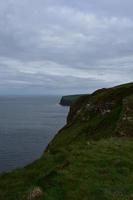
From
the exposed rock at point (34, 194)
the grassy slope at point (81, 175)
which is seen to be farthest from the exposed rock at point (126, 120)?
A: the exposed rock at point (34, 194)

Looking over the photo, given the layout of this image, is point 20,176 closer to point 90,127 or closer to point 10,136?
point 90,127

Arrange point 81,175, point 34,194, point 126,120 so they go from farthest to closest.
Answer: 1. point 126,120
2. point 81,175
3. point 34,194

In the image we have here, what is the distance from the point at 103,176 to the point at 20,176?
19.0 feet

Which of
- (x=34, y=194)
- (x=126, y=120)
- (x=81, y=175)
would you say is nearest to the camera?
(x=34, y=194)

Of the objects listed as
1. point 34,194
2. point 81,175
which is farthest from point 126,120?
point 34,194

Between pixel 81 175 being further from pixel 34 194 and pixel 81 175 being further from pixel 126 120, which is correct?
pixel 126 120

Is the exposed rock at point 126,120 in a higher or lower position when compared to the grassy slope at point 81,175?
higher

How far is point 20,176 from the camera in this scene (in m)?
20.8

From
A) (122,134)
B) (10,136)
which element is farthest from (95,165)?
(10,136)

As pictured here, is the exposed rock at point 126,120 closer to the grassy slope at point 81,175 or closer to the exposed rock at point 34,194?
the grassy slope at point 81,175

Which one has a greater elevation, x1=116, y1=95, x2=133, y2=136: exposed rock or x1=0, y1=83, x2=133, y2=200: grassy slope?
x1=116, y1=95, x2=133, y2=136: exposed rock

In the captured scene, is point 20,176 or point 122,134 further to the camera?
point 122,134

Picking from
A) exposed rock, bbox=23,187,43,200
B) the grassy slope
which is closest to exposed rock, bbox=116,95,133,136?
the grassy slope

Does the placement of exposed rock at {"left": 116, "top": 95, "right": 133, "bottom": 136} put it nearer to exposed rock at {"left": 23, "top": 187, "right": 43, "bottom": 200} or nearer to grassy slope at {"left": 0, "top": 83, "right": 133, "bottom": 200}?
grassy slope at {"left": 0, "top": 83, "right": 133, "bottom": 200}
